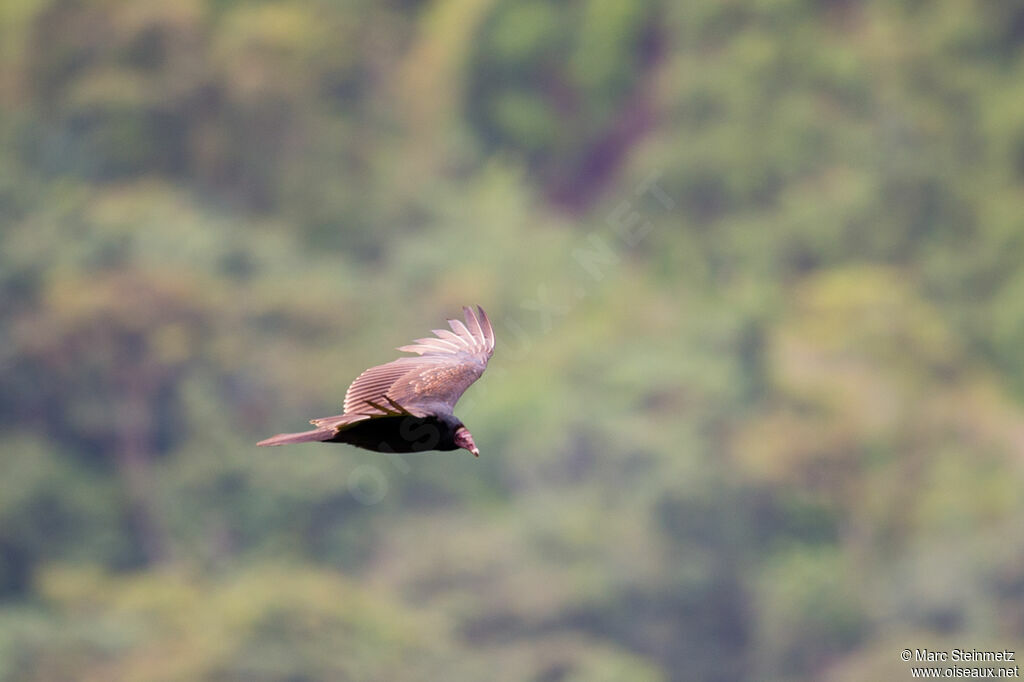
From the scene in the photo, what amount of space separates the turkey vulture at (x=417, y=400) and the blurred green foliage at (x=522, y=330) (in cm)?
1261

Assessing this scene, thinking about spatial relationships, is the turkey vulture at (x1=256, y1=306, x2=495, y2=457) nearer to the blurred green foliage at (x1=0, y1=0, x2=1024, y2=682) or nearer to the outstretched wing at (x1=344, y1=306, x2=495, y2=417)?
the outstretched wing at (x1=344, y1=306, x2=495, y2=417)

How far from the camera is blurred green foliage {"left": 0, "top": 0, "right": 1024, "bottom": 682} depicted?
23094 mm

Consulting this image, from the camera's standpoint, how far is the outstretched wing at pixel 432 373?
6.40m

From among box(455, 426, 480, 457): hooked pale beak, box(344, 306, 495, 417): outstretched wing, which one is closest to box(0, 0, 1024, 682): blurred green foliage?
box(344, 306, 495, 417): outstretched wing

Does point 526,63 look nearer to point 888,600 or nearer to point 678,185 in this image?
point 678,185

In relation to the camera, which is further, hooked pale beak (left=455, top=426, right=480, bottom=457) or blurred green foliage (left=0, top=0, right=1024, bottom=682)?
blurred green foliage (left=0, top=0, right=1024, bottom=682)

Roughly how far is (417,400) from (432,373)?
1.42 feet

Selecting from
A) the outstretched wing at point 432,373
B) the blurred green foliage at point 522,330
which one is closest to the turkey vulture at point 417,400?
the outstretched wing at point 432,373

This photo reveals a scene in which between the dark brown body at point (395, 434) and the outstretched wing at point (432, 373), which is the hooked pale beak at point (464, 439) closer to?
the dark brown body at point (395, 434)

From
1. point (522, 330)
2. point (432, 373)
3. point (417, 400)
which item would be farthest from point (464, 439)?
point (522, 330)

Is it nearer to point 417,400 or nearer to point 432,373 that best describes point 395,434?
point 417,400

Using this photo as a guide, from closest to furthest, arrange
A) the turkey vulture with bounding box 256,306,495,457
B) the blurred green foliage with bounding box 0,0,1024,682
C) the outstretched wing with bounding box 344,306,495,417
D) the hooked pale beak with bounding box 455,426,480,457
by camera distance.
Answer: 1. the turkey vulture with bounding box 256,306,495,457
2. the hooked pale beak with bounding box 455,426,480,457
3. the outstretched wing with bounding box 344,306,495,417
4. the blurred green foliage with bounding box 0,0,1024,682

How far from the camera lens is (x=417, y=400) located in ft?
20.9

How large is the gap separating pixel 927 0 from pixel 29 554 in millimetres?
18322
